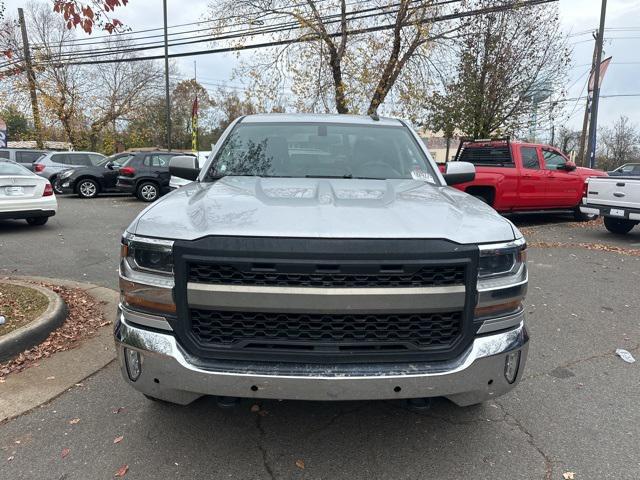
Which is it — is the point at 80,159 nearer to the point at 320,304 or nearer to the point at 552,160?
the point at 552,160

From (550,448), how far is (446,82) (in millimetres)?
14534

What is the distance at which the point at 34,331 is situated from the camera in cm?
401

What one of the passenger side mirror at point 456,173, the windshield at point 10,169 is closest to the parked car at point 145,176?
the windshield at point 10,169

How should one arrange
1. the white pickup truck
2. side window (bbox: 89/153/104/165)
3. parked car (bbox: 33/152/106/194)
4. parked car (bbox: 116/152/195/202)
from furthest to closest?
side window (bbox: 89/153/104/165)
parked car (bbox: 33/152/106/194)
parked car (bbox: 116/152/195/202)
the white pickup truck

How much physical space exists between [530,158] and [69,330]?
10.4 meters

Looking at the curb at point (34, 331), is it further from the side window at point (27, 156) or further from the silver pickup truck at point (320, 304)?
the side window at point (27, 156)

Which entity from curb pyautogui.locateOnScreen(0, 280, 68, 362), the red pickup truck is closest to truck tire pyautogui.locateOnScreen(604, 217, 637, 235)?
the red pickup truck

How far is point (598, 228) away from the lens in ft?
38.0

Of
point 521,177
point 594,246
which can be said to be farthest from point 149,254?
point 521,177

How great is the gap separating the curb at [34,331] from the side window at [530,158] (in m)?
10.1

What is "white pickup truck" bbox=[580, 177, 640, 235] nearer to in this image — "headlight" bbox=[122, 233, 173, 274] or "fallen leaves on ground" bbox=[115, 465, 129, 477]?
"headlight" bbox=[122, 233, 173, 274]

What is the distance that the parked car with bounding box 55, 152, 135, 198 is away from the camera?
16.5 metres

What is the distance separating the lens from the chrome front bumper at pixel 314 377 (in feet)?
7.16

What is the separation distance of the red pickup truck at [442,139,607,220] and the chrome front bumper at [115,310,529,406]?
9204mm
